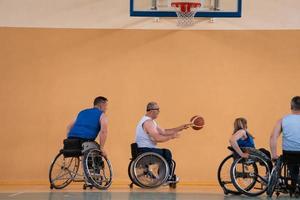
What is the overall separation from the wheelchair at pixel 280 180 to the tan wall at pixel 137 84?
287 centimetres

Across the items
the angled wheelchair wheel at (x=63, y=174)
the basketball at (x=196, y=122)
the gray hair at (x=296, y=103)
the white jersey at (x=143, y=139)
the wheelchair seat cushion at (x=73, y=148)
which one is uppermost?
the gray hair at (x=296, y=103)

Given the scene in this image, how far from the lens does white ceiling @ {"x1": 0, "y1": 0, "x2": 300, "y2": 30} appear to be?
34.6 feet

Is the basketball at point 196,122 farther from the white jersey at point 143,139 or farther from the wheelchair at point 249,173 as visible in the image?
the wheelchair at point 249,173

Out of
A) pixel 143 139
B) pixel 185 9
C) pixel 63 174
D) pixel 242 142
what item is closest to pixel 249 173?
pixel 242 142

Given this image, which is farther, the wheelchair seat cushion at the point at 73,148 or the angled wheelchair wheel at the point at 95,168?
the wheelchair seat cushion at the point at 73,148

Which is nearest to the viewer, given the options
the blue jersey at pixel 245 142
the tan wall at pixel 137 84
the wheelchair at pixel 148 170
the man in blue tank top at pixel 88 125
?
the blue jersey at pixel 245 142

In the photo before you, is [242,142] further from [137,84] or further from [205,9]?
[137,84]

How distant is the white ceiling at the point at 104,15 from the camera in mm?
10555

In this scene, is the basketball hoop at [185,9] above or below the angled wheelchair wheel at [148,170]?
above

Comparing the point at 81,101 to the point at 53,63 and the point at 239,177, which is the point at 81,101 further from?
the point at 239,177

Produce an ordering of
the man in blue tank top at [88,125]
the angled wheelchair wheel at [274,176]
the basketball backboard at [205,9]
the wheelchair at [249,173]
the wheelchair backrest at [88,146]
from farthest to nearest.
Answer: the basketball backboard at [205,9]
the man in blue tank top at [88,125]
the wheelchair backrest at [88,146]
the wheelchair at [249,173]
the angled wheelchair wheel at [274,176]

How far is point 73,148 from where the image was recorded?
8.62 metres

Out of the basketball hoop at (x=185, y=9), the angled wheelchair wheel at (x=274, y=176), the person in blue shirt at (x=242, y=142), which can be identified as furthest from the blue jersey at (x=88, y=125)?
the angled wheelchair wheel at (x=274, y=176)

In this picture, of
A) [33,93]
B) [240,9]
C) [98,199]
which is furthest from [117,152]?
[98,199]
